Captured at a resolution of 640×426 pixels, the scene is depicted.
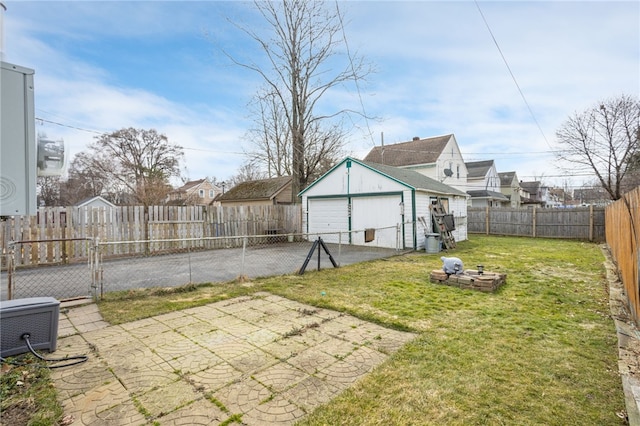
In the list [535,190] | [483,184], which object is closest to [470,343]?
[483,184]

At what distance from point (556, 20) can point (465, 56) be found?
2620mm

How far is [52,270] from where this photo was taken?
8250 millimetres

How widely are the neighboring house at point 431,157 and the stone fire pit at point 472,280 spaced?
18901 millimetres

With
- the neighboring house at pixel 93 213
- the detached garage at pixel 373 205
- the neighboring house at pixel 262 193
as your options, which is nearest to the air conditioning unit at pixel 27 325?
the neighboring house at pixel 93 213

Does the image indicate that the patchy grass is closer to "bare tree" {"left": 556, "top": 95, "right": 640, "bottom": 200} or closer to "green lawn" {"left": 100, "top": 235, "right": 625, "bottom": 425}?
"green lawn" {"left": 100, "top": 235, "right": 625, "bottom": 425}

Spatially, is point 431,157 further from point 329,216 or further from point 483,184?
point 329,216

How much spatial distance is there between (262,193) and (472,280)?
16.2 metres

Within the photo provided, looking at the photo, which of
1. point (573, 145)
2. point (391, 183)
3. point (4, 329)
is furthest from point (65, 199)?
point (573, 145)

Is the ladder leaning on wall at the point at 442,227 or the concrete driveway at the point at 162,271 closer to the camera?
the concrete driveway at the point at 162,271

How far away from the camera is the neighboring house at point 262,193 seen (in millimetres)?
20084

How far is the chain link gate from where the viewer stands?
5.45m

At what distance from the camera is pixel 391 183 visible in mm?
12438

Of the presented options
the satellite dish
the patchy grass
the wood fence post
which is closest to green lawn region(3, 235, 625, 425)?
the patchy grass

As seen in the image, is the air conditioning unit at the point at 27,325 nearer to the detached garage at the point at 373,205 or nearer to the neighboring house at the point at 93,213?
the neighboring house at the point at 93,213
